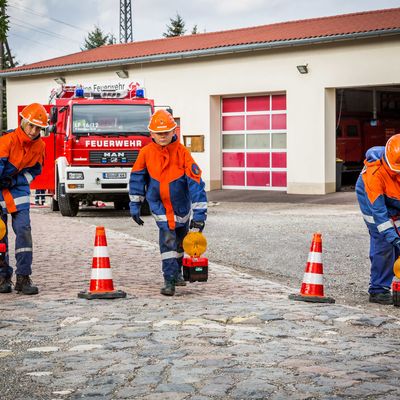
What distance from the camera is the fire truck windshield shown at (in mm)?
20766

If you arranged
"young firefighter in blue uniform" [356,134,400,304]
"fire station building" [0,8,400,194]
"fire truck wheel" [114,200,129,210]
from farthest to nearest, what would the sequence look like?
"fire station building" [0,8,400,194], "fire truck wheel" [114,200,129,210], "young firefighter in blue uniform" [356,134,400,304]

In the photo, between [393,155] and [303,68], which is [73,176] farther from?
[393,155]

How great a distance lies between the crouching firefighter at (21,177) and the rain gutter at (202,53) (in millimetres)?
17995

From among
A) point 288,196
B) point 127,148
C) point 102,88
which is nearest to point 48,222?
point 127,148

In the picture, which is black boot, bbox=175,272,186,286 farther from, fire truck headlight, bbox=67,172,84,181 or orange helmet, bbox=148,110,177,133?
fire truck headlight, bbox=67,172,84,181

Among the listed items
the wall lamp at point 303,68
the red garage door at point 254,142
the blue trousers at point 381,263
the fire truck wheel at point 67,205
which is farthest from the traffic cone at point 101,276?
the red garage door at point 254,142

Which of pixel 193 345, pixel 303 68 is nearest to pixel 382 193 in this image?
pixel 193 345

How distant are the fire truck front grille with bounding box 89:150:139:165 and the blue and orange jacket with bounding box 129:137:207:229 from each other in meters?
11.4

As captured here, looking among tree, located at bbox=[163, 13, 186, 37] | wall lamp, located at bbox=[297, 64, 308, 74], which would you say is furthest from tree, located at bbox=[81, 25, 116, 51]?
wall lamp, located at bbox=[297, 64, 308, 74]

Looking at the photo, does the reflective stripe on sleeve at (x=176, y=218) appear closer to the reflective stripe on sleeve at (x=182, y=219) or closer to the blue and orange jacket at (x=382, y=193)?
the reflective stripe on sleeve at (x=182, y=219)

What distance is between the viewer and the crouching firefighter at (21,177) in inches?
362

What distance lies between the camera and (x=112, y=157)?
20703mm

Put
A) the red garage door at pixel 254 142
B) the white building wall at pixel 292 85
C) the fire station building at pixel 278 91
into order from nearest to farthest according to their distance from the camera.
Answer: the white building wall at pixel 292 85 < the fire station building at pixel 278 91 < the red garage door at pixel 254 142

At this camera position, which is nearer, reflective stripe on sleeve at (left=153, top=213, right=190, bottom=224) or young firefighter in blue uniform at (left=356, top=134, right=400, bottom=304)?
young firefighter in blue uniform at (left=356, top=134, right=400, bottom=304)
